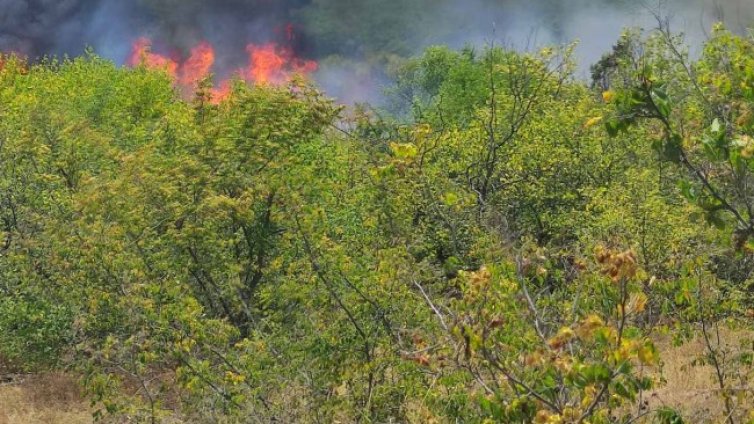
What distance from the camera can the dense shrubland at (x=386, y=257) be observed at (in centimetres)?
486

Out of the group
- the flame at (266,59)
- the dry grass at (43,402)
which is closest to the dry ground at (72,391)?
the dry grass at (43,402)

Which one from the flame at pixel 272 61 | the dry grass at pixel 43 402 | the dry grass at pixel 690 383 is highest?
the flame at pixel 272 61

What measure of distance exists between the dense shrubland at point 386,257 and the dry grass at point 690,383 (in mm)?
351

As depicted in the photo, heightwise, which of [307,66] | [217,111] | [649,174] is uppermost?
[307,66]

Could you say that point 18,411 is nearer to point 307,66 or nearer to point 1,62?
point 1,62

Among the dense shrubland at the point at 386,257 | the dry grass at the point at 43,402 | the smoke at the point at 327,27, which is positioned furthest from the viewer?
the smoke at the point at 327,27

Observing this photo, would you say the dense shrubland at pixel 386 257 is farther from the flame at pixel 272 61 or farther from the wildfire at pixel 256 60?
the flame at pixel 272 61

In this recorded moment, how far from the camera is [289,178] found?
15234 millimetres

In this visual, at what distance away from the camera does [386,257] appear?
10008mm

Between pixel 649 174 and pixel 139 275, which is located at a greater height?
pixel 649 174

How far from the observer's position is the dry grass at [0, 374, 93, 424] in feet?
51.9

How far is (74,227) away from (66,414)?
3.92 metres

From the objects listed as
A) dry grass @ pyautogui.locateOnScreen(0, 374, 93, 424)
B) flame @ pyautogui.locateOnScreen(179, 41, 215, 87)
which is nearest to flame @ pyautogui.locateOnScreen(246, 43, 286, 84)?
flame @ pyautogui.locateOnScreen(179, 41, 215, 87)

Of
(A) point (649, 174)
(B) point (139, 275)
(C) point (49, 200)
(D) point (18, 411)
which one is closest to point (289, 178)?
(B) point (139, 275)
